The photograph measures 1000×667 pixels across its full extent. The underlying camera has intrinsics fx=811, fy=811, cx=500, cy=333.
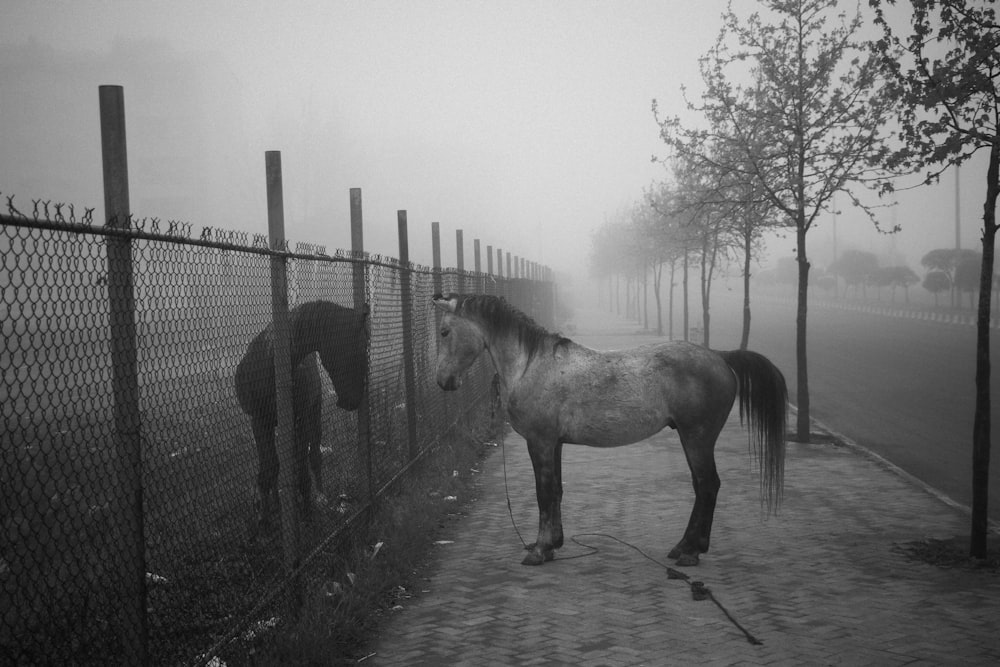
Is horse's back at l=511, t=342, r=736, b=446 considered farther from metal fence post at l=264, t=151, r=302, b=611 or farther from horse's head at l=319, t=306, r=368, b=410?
metal fence post at l=264, t=151, r=302, b=611

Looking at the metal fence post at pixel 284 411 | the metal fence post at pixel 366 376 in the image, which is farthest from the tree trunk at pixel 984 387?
the metal fence post at pixel 284 411

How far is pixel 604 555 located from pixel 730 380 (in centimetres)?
176

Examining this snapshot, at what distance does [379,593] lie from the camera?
552cm

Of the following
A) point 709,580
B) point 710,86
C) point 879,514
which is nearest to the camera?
point 709,580

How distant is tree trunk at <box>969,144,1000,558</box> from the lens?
6105 millimetres

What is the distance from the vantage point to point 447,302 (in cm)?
707

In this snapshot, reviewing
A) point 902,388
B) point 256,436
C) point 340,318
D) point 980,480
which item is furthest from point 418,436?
point 902,388

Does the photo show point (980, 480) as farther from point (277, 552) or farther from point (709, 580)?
point (277, 552)

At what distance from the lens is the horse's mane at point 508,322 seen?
6832 mm

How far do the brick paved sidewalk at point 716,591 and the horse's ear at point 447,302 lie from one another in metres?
2.04

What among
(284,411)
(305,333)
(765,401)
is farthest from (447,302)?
(765,401)

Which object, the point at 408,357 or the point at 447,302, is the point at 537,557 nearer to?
the point at 447,302

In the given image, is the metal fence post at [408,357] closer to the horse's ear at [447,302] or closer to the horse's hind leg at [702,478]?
the horse's ear at [447,302]

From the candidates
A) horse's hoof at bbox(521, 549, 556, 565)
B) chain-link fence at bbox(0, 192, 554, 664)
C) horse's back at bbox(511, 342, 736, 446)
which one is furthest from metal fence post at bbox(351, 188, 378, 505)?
horse's hoof at bbox(521, 549, 556, 565)
